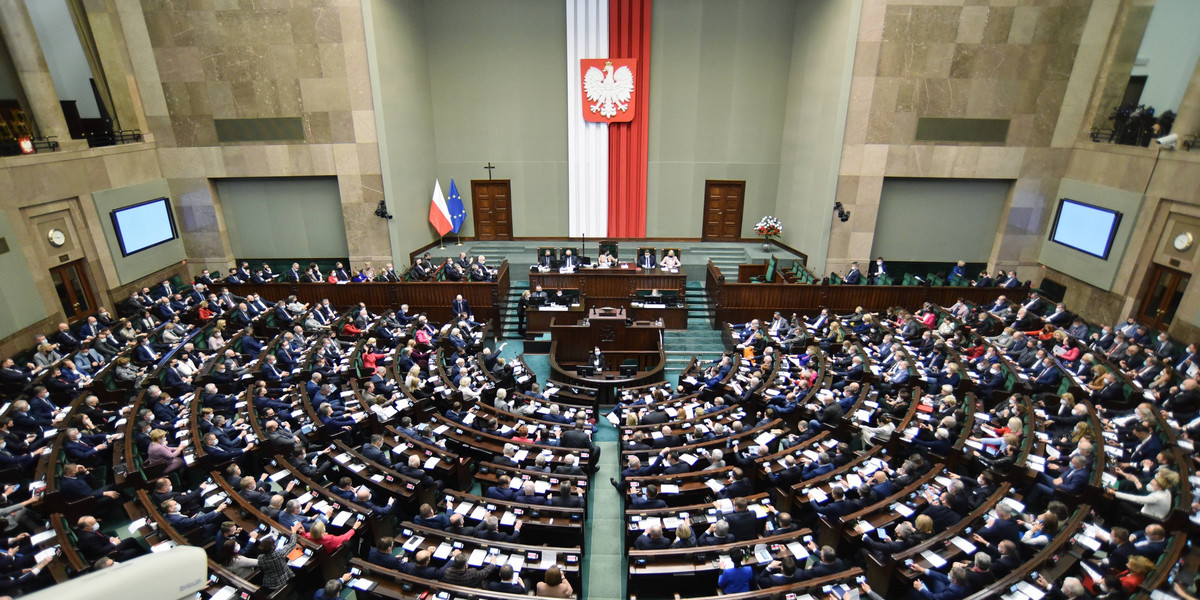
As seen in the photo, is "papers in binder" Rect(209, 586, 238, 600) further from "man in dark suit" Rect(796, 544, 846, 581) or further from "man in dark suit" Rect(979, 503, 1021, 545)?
"man in dark suit" Rect(979, 503, 1021, 545)

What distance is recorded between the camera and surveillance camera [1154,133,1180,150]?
13.0 m

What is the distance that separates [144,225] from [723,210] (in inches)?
742

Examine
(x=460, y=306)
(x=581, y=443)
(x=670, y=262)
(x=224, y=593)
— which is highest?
(x=670, y=262)

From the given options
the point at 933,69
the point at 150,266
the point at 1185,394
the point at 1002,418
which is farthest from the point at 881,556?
the point at 150,266

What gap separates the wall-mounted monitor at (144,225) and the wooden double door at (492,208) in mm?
9574

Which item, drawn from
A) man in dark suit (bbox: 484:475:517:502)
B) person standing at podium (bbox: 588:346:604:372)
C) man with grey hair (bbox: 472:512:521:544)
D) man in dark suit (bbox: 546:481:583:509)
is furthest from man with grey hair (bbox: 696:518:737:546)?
person standing at podium (bbox: 588:346:604:372)

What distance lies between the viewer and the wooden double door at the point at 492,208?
21469 millimetres

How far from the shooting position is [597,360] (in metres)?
13.2

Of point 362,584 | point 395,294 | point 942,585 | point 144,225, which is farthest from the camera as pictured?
point 144,225

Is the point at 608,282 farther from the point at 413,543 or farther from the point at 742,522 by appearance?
the point at 413,543

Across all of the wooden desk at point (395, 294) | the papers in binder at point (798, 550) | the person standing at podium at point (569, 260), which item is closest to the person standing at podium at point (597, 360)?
the wooden desk at point (395, 294)

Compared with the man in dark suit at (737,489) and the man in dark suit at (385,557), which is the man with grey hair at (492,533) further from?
the man in dark suit at (737,489)

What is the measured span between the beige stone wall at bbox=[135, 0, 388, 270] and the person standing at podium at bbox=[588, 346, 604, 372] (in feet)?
30.1

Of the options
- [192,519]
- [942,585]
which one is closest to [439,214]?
[192,519]
